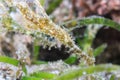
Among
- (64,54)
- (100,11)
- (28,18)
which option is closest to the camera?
(28,18)

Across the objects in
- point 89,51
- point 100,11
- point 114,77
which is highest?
point 100,11

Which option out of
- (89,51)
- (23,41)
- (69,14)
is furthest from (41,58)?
(89,51)

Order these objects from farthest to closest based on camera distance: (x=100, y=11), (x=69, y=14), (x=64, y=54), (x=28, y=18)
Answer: (x=69, y=14) → (x=100, y=11) → (x=64, y=54) → (x=28, y=18)

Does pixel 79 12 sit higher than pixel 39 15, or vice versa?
pixel 79 12

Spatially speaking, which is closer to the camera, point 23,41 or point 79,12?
point 23,41

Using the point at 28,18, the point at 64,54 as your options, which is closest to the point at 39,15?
the point at 28,18

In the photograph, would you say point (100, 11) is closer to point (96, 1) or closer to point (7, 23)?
point (96, 1)

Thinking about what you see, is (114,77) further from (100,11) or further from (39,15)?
(100,11)
